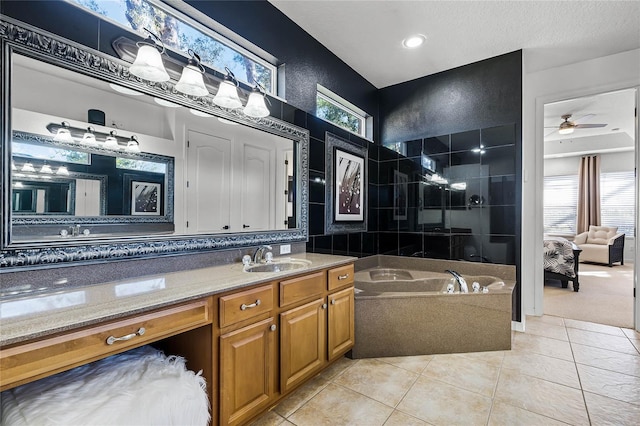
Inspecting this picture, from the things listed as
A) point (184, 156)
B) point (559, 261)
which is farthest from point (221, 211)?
point (559, 261)

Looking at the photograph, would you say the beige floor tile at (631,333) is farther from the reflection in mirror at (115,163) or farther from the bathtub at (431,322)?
the reflection in mirror at (115,163)

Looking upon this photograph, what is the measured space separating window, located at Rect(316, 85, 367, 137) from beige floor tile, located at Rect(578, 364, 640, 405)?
3.04m

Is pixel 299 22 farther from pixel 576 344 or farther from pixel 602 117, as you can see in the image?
pixel 602 117

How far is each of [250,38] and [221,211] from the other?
135 centimetres

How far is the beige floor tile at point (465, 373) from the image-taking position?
206 cm

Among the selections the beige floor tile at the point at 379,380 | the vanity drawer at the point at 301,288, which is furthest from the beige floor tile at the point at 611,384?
the vanity drawer at the point at 301,288

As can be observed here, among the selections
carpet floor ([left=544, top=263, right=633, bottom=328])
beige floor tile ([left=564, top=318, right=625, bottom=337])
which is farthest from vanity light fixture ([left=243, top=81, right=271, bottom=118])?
carpet floor ([left=544, top=263, right=633, bottom=328])

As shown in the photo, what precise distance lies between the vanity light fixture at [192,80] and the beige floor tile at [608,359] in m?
3.48

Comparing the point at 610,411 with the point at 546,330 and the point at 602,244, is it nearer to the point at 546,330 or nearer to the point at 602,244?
the point at 546,330

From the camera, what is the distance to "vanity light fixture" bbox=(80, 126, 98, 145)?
1.46m

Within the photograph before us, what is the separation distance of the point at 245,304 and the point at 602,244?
8288mm

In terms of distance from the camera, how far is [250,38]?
2268 millimetres

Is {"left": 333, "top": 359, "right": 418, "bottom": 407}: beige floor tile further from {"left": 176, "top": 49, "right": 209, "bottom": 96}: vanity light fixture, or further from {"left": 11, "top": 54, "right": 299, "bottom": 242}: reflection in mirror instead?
{"left": 176, "top": 49, "right": 209, "bottom": 96}: vanity light fixture

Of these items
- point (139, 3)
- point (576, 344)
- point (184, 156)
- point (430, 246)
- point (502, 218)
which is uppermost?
point (139, 3)
